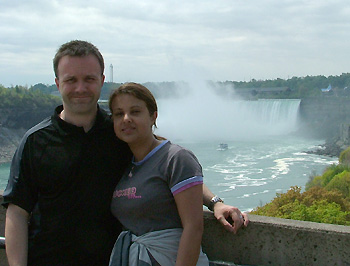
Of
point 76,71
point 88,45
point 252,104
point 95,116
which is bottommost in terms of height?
point 252,104

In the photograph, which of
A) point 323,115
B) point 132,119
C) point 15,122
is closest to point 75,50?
point 132,119

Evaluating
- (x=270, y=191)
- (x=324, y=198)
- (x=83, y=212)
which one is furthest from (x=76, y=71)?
(x=270, y=191)

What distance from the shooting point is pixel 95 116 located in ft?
7.17

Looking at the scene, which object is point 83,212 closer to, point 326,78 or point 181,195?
point 181,195

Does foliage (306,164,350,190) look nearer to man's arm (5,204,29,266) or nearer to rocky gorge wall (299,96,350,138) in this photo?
man's arm (5,204,29,266)

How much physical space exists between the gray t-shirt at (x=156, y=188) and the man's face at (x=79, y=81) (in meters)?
0.41

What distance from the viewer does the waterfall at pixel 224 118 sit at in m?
67.2

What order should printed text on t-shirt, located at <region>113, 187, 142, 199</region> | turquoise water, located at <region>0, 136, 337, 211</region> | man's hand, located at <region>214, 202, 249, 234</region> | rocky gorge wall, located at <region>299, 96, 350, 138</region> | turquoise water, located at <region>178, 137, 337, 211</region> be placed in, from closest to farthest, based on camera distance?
printed text on t-shirt, located at <region>113, 187, 142, 199</region>
man's hand, located at <region>214, 202, 249, 234</region>
turquoise water, located at <region>178, 137, 337, 211</region>
turquoise water, located at <region>0, 136, 337, 211</region>
rocky gorge wall, located at <region>299, 96, 350, 138</region>

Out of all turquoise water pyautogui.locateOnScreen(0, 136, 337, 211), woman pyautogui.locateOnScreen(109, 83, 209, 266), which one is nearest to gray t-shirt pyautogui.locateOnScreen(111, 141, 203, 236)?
woman pyautogui.locateOnScreen(109, 83, 209, 266)

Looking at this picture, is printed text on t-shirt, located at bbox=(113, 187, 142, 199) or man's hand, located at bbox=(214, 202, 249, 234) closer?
printed text on t-shirt, located at bbox=(113, 187, 142, 199)

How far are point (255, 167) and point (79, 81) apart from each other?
40.0m

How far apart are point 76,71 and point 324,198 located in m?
15.9

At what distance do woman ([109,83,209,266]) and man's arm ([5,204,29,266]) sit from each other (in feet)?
1.38

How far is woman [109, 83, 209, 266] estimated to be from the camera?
1.84 meters
